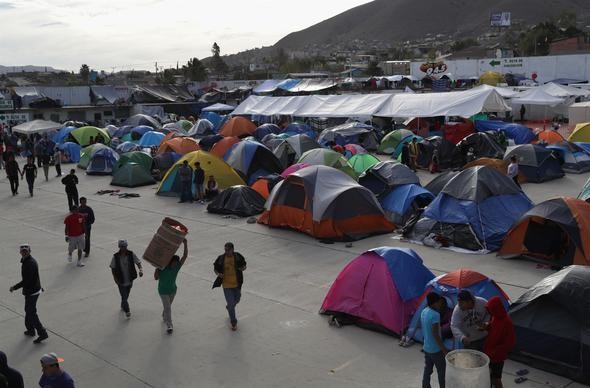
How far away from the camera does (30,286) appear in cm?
895

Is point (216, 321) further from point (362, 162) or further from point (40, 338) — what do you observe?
point (362, 162)

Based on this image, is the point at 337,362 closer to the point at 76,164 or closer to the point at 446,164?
the point at 446,164

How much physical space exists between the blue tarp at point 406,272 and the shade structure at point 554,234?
3.92 meters

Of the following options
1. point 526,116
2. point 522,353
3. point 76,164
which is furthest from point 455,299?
point 526,116

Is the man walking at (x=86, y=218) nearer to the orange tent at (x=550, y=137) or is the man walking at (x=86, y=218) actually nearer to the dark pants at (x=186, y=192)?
the dark pants at (x=186, y=192)

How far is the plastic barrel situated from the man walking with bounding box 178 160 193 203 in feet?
34.4

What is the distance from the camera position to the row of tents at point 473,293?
759 cm

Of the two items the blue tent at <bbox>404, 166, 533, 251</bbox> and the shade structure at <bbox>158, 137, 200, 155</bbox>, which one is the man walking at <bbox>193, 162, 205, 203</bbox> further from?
the blue tent at <bbox>404, 166, 533, 251</bbox>

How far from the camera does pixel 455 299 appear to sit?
8367mm

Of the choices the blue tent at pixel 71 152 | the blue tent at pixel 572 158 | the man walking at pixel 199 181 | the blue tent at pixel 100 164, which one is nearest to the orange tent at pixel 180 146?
the blue tent at pixel 100 164

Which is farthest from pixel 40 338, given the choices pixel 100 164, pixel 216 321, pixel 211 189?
pixel 100 164

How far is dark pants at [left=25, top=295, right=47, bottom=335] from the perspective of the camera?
9.03 metres

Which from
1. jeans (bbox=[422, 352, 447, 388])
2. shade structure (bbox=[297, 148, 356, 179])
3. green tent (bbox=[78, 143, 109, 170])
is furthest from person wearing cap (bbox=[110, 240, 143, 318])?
green tent (bbox=[78, 143, 109, 170])

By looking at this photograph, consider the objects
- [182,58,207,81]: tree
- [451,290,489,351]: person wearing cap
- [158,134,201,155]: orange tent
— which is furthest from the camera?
[182,58,207,81]: tree
